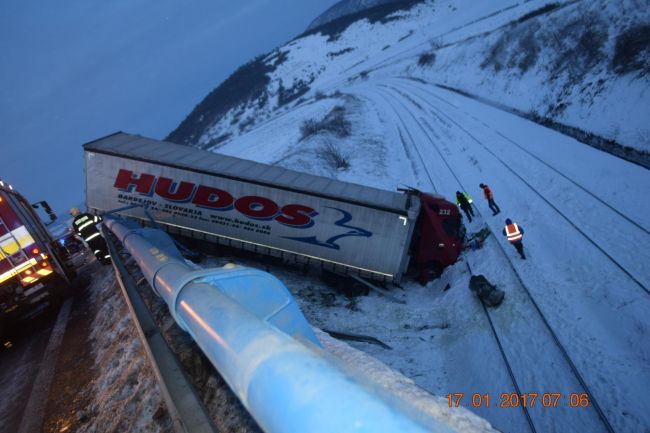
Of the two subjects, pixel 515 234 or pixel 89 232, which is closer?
pixel 515 234

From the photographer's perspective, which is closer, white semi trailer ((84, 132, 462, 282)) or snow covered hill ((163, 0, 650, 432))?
snow covered hill ((163, 0, 650, 432))

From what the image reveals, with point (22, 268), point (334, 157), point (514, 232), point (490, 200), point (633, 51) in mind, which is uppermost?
point (22, 268)

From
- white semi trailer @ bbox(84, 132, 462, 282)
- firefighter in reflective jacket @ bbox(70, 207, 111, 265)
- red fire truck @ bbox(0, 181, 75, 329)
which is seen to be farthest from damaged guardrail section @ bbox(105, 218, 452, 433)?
firefighter in reflective jacket @ bbox(70, 207, 111, 265)

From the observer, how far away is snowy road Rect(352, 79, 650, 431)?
798cm

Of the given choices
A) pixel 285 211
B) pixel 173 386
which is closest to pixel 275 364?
pixel 173 386

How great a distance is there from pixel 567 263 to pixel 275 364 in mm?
12848

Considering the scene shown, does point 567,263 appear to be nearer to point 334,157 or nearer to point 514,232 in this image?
point 514,232

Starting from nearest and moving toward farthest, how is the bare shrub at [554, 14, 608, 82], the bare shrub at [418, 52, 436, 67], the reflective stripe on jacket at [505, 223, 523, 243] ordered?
A: 1. the reflective stripe on jacket at [505, 223, 523, 243]
2. the bare shrub at [554, 14, 608, 82]
3. the bare shrub at [418, 52, 436, 67]

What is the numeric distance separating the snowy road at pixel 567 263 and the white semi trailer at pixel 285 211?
264cm

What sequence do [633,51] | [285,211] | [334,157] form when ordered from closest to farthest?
[285,211] → [633,51] → [334,157]

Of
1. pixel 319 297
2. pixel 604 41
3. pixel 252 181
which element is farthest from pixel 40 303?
pixel 604 41

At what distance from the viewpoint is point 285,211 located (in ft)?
44.3
